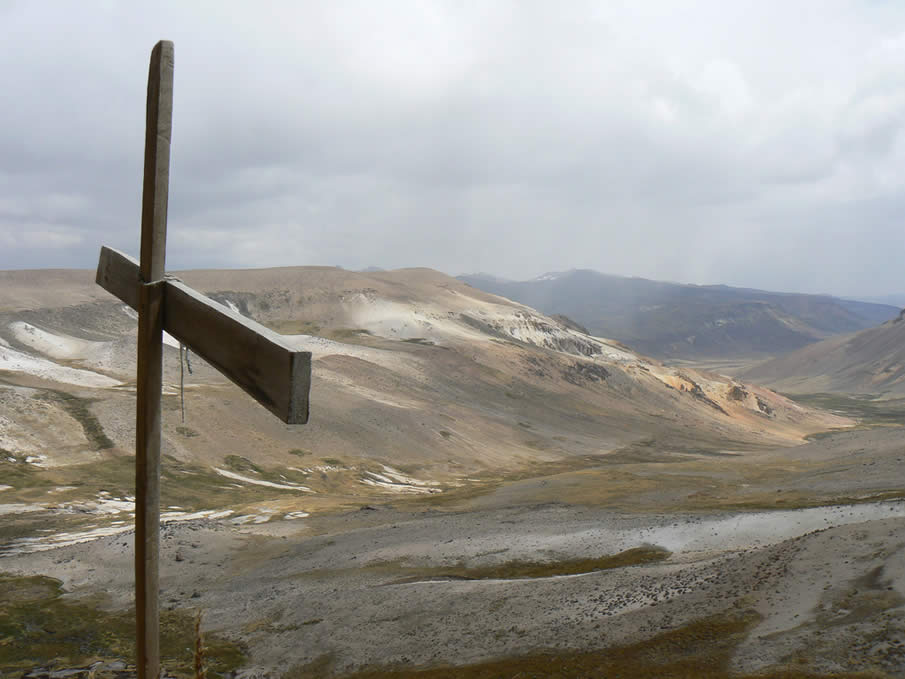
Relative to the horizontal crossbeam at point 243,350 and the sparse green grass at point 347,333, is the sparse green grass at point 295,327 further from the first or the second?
the horizontal crossbeam at point 243,350

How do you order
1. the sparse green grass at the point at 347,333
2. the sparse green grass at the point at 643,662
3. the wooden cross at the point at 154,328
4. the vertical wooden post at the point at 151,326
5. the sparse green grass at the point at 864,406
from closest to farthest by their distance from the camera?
the wooden cross at the point at 154,328 → the vertical wooden post at the point at 151,326 → the sparse green grass at the point at 643,662 → the sparse green grass at the point at 347,333 → the sparse green grass at the point at 864,406

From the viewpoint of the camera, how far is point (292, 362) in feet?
8.42

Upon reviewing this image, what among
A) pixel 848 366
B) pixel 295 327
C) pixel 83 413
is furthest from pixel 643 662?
pixel 848 366

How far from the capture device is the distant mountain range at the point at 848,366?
14750 centimetres

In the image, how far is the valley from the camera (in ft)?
30.2

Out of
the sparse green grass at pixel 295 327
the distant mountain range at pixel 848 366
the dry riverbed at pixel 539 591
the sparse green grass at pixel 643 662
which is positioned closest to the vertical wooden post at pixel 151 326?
the sparse green grass at pixel 643 662

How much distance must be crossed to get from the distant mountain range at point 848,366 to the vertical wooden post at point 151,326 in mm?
157944

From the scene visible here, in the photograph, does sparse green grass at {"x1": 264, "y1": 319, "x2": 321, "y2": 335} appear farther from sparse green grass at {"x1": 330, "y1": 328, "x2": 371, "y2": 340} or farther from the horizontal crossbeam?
the horizontal crossbeam

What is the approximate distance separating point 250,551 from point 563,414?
5177cm

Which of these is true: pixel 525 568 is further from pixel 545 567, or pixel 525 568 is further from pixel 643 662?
pixel 643 662

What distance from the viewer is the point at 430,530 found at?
1938cm

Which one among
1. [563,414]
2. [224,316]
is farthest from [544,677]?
[563,414]

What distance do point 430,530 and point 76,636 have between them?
9412mm

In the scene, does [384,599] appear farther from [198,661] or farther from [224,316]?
[224,316]
